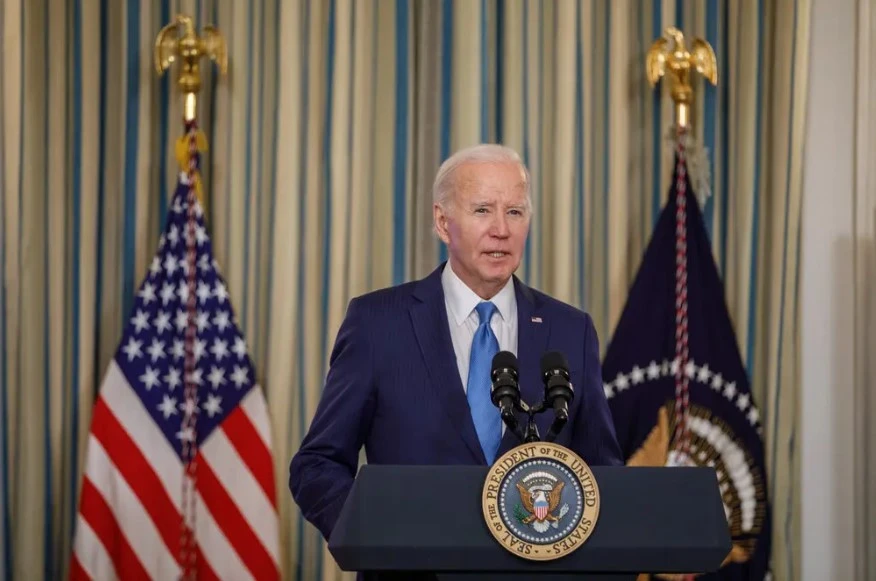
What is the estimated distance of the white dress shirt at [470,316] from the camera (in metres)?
2.90

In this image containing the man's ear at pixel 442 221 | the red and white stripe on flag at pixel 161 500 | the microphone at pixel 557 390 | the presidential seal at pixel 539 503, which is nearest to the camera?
the presidential seal at pixel 539 503

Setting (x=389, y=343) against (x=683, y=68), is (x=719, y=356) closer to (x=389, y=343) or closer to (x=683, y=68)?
(x=683, y=68)

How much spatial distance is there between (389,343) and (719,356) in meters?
2.58

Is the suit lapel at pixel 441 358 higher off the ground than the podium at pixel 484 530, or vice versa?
the suit lapel at pixel 441 358

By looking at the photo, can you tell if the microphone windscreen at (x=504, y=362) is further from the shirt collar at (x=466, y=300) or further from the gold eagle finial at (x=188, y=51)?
the gold eagle finial at (x=188, y=51)

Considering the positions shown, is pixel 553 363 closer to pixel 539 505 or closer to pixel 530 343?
pixel 539 505

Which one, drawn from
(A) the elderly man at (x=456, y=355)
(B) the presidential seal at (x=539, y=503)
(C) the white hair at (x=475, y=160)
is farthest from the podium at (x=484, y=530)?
(C) the white hair at (x=475, y=160)

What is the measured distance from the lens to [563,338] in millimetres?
2885

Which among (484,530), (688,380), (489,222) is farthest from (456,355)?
(688,380)

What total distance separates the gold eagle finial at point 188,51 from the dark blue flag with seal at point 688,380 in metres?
1.85

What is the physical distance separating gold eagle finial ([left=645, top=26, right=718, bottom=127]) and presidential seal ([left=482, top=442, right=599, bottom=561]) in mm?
3156

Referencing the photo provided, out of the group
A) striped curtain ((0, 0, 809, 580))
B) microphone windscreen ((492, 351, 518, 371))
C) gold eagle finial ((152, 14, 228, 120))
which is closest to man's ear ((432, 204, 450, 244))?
microphone windscreen ((492, 351, 518, 371))

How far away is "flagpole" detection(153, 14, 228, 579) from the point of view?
490 cm

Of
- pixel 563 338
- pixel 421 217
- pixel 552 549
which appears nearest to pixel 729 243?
pixel 421 217
